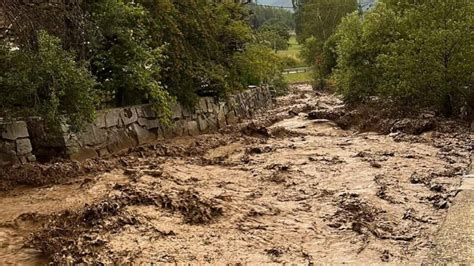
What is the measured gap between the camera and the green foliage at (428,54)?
13.6 meters

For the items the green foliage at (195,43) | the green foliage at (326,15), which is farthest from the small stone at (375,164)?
the green foliage at (326,15)

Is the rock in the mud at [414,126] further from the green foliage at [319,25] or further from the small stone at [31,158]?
the green foliage at [319,25]

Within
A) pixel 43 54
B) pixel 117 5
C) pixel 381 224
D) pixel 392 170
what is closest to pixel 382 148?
pixel 392 170

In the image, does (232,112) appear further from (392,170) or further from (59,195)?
(59,195)

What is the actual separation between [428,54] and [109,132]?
901 cm

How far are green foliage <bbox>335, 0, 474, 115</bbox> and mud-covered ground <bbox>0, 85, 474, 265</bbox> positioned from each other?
3650 millimetres

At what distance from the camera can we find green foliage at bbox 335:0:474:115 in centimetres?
1357

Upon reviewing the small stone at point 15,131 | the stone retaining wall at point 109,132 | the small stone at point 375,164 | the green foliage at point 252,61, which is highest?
the green foliage at point 252,61

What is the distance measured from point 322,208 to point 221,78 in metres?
8.22

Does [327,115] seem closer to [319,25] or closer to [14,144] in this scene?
[14,144]

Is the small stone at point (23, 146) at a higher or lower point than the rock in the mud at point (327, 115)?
higher

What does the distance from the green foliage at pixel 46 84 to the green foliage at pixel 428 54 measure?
9694 millimetres

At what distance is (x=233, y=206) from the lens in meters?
6.40

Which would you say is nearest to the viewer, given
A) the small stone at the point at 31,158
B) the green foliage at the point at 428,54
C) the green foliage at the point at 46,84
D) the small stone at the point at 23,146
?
the green foliage at the point at 46,84
